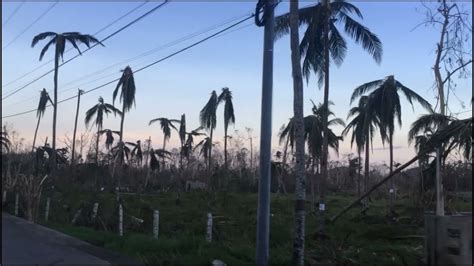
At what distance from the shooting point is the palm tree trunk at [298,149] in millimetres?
12062

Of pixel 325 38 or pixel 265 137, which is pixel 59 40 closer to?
pixel 325 38

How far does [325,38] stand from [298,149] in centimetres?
923

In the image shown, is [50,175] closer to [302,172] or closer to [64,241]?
[64,241]

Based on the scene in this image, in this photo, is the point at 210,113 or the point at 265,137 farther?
the point at 210,113

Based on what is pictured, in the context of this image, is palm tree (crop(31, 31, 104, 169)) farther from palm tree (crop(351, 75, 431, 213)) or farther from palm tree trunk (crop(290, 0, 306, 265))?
palm tree trunk (crop(290, 0, 306, 265))

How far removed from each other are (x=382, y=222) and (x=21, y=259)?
13555mm

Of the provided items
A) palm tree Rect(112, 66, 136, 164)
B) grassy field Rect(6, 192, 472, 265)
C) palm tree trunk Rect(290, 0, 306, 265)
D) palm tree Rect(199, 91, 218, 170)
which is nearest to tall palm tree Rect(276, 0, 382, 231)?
grassy field Rect(6, 192, 472, 265)

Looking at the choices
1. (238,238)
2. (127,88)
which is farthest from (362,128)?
(238,238)

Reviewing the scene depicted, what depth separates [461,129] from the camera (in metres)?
13.8

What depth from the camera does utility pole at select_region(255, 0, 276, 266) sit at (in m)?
12.0

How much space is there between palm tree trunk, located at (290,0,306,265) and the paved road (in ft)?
12.8

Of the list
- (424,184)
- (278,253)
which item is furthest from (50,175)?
(278,253)

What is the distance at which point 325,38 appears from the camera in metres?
21.2

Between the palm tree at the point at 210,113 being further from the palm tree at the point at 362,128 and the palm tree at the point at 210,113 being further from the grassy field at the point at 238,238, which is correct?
Answer: the grassy field at the point at 238,238
